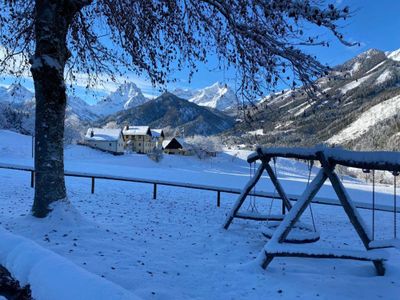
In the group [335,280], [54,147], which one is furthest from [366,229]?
[54,147]

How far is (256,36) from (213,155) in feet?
209

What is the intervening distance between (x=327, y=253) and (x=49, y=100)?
16.9 ft

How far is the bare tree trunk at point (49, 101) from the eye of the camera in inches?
249

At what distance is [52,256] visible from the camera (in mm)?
2189

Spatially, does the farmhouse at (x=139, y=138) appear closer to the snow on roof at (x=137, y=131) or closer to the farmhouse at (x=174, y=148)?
the snow on roof at (x=137, y=131)

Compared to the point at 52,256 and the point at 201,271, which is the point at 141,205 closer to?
the point at 201,271

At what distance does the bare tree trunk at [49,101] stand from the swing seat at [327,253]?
159 inches

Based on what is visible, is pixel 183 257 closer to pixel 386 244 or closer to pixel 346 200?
pixel 346 200

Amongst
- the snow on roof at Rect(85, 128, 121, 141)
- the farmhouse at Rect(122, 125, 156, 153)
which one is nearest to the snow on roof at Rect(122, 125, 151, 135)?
the farmhouse at Rect(122, 125, 156, 153)

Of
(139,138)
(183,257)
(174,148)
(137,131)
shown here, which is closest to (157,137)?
(139,138)

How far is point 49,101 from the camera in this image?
21.0 feet

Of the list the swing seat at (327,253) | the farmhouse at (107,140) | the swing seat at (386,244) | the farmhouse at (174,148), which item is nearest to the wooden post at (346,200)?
the swing seat at (327,253)

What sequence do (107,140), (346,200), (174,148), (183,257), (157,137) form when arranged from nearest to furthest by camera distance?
1. (346,200)
2. (183,257)
3. (107,140)
4. (174,148)
5. (157,137)

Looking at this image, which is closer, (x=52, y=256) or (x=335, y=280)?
(x=52, y=256)
